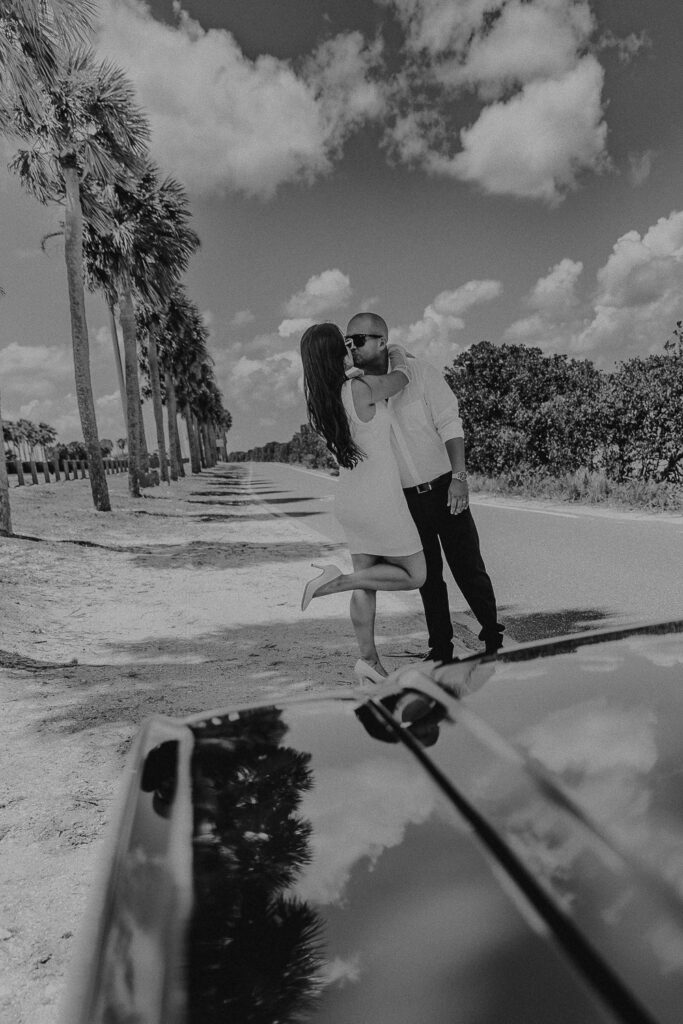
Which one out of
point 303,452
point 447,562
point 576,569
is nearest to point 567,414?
point 576,569

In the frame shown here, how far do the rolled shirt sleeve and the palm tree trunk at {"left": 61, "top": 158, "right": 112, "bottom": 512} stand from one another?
43.5 ft

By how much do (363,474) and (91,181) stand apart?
16.8 metres

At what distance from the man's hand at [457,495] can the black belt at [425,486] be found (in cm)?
6

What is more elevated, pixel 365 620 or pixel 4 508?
pixel 4 508

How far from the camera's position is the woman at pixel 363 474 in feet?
10.7

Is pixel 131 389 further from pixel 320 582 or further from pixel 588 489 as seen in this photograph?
pixel 320 582

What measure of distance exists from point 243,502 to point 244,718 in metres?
20.1

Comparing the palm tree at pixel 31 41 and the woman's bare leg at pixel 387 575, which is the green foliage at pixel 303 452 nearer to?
the woman's bare leg at pixel 387 575

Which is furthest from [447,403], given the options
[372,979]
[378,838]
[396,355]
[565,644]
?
[372,979]

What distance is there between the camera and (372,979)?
2.74ft

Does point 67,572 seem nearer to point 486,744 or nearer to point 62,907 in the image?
point 62,907

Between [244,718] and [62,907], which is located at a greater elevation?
[244,718]

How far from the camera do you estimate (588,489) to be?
15.0 m

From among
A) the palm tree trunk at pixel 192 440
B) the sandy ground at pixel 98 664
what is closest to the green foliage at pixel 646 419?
the sandy ground at pixel 98 664
